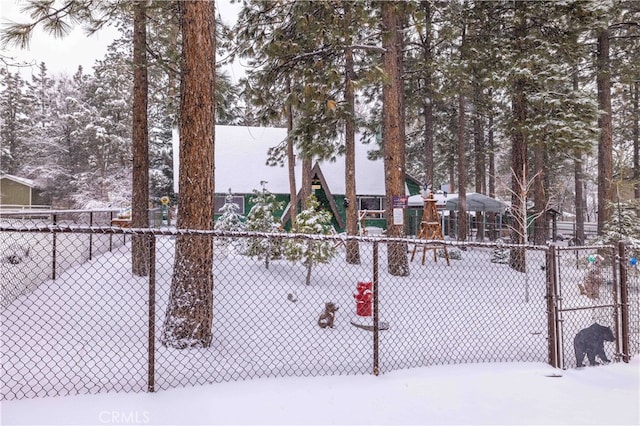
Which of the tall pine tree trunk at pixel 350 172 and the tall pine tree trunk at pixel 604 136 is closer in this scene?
the tall pine tree trunk at pixel 350 172

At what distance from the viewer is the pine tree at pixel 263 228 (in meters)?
9.19

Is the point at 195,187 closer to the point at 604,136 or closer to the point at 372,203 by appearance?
the point at 604,136

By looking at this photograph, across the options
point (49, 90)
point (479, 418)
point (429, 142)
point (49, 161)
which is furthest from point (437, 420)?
point (49, 90)

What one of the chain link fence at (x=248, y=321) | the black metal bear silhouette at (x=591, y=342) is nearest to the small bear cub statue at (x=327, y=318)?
the chain link fence at (x=248, y=321)

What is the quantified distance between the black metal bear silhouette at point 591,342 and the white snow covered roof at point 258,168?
16.0 m

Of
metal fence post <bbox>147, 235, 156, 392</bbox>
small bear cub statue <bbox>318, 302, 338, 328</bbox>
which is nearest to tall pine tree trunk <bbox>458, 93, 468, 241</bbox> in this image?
small bear cub statue <bbox>318, 302, 338, 328</bbox>

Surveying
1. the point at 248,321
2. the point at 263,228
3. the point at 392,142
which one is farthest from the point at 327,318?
the point at 392,142

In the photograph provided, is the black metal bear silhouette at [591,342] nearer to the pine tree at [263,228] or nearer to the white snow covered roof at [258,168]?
the pine tree at [263,228]

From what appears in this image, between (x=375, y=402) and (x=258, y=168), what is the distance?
18.3 metres

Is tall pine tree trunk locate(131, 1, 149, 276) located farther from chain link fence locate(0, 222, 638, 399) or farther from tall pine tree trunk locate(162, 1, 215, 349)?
tall pine tree trunk locate(162, 1, 215, 349)

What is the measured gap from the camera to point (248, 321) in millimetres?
5887

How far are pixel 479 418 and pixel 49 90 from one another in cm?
5077

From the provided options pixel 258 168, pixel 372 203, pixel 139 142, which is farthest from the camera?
pixel 372 203

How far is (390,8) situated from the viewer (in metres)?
8.74
